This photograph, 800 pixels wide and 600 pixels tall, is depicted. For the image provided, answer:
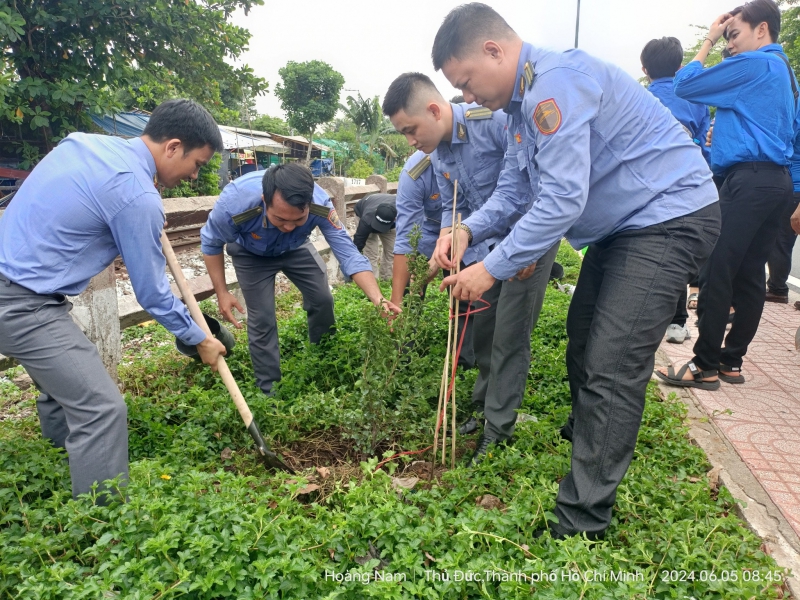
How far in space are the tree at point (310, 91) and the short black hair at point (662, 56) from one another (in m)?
44.4

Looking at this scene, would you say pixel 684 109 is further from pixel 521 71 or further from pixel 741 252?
pixel 521 71

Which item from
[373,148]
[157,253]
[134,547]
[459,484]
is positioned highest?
[157,253]

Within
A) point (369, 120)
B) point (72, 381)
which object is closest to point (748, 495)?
point (72, 381)

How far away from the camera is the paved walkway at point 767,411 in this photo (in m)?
2.79

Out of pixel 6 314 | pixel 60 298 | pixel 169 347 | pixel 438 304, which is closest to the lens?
pixel 6 314

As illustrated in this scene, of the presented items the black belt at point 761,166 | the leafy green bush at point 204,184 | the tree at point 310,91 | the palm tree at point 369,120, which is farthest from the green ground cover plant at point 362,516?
the tree at point 310,91

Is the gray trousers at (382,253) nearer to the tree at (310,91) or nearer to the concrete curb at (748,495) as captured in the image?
the concrete curb at (748,495)

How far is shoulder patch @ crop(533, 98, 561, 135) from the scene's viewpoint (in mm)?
2047

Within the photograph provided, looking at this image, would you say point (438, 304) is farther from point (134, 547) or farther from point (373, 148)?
point (373, 148)

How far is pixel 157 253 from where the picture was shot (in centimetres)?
258

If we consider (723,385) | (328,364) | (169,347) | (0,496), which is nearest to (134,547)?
(0,496)

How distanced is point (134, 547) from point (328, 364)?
2.28 m

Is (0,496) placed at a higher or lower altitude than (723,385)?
higher

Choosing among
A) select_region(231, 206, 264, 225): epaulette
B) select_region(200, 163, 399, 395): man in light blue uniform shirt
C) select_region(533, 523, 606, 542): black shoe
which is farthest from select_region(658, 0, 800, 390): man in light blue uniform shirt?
select_region(231, 206, 264, 225): epaulette
